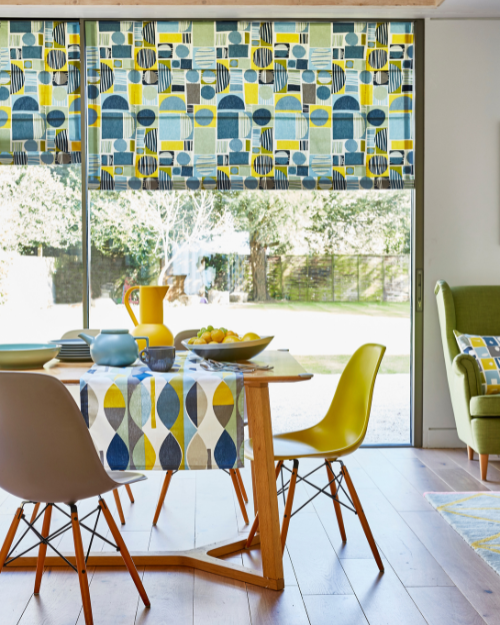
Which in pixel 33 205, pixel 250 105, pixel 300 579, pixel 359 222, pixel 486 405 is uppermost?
pixel 250 105

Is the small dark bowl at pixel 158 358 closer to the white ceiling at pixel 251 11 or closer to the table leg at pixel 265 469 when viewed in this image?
the table leg at pixel 265 469

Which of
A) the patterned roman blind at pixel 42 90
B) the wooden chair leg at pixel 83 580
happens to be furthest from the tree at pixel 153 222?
the wooden chair leg at pixel 83 580

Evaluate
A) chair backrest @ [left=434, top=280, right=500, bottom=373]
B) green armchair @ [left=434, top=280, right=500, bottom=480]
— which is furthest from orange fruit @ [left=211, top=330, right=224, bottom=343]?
chair backrest @ [left=434, top=280, right=500, bottom=373]

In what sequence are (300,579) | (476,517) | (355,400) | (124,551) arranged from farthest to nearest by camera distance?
(476,517) < (355,400) < (300,579) < (124,551)

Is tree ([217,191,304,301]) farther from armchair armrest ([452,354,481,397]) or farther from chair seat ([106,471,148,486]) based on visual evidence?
chair seat ([106,471,148,486])

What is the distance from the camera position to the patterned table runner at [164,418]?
207 cm

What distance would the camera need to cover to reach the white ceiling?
400cm

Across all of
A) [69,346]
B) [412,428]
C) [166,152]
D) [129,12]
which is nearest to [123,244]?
[166,152]

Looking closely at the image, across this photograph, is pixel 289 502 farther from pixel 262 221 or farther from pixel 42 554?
pixel 262 221

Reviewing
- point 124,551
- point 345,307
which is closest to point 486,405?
point 345,307

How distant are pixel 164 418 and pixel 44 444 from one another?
1.26 feet

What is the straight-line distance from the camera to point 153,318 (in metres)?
2.55

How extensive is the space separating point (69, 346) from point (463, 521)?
6.12ft

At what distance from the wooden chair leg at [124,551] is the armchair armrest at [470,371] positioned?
2.24 m
